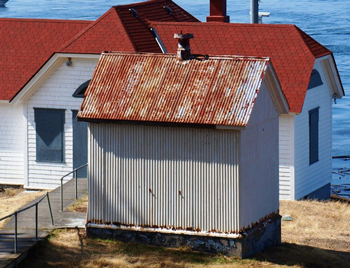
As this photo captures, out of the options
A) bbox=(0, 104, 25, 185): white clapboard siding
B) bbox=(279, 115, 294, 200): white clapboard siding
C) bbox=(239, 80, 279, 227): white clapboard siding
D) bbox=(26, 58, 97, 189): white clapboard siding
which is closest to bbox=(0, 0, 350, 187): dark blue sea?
bbox=(279, 115, 294, 200): white clapboard siding

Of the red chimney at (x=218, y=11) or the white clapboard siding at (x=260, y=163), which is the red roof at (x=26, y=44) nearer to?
the red chimney at (x=218, y=11)

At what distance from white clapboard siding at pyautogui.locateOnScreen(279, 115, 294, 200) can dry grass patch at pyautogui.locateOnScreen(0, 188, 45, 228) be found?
23.2ft

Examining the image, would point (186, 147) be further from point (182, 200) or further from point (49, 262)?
point (49, 262)

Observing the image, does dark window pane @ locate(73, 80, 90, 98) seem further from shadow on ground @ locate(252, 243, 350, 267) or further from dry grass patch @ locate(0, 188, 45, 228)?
shadow on ground @ locate(252, 243, 350, 267)

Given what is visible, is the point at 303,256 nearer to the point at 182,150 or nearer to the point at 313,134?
the point at 182,150

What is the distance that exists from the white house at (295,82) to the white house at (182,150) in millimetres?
7068

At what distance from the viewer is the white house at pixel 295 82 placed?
1038 inches

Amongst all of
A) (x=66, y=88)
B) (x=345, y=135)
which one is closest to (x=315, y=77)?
(x=66, y=88)

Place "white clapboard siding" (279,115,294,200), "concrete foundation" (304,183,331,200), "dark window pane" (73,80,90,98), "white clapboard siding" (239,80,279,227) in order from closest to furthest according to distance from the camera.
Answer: "white clapboard siding" (239,80,279,227) → "white clapboard siding" (279,115,294,200) → "dark window pane" (73,80,90,98) → "concrete foundation" (304,183,331,200)

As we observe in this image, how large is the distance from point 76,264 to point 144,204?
198 cm

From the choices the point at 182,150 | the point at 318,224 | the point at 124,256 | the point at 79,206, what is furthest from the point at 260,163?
the point at 318,224

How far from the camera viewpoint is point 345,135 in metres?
54.7

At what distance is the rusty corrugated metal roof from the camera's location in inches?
712

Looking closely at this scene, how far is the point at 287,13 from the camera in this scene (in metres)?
102
